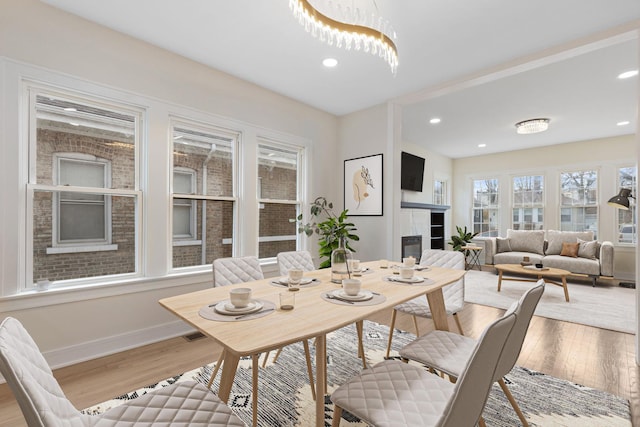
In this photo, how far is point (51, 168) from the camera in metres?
2.31

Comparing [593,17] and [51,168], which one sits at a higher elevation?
[593,17]

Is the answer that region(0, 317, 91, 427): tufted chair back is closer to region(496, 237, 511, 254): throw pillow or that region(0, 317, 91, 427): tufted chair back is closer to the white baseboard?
the white baseboard

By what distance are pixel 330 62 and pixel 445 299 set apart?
2.46 m

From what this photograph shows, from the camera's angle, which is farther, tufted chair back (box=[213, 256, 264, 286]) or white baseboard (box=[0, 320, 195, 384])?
white baseboard (box=[0, 320, 195, 384])

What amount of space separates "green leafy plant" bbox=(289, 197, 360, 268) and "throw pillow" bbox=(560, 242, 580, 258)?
440 cm

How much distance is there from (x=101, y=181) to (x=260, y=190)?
1.61 m

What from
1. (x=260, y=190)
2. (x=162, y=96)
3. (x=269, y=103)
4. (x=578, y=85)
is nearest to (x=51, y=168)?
(x=162, y=96)

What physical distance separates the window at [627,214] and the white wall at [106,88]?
285 inches

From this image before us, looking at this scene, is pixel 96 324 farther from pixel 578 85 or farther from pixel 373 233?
pixel 578 85

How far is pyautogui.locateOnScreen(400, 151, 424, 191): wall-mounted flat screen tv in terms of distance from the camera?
6.20 meters

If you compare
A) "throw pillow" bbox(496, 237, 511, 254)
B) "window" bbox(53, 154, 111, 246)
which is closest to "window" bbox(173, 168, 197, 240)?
"window" bbox(53, 154, 111, 246)

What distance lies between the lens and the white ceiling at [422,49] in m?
2.21

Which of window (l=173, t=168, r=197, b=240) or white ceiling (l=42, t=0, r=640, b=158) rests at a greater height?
white ceiling (l=42, t=0, r=640, b=158)

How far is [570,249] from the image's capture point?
18.3 feet
